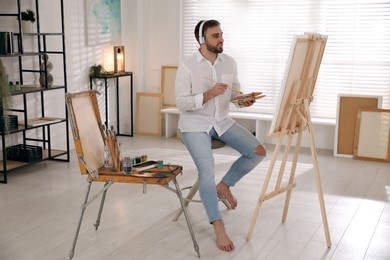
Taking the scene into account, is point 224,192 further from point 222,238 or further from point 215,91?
point 215,91

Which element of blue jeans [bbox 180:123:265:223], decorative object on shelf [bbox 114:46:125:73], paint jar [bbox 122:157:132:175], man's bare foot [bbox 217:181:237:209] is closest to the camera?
paint jar [bbox 122:157:132:175]

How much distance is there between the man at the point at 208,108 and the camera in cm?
340

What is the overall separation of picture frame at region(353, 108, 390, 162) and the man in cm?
237

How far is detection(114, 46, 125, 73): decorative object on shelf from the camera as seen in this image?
6.62 m

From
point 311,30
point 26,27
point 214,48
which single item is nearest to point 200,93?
point 214,48

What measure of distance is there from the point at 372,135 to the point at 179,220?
9.12 ft

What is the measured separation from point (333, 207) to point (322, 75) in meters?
2.41

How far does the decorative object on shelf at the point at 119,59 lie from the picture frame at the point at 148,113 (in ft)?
1.44

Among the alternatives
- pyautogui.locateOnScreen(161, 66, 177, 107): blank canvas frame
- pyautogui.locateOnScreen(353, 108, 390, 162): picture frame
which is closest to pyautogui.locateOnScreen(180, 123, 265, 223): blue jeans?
pyautogui.locateOnScreen(353, 108, 390, 162): picture frame

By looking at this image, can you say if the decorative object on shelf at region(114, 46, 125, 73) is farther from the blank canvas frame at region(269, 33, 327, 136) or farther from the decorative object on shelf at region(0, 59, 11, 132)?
the blank canvas frame at region(269, 33, 327, 136)

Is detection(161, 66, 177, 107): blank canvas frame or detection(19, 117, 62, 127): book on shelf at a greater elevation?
detection(161, 66, 177, 107): blank canvas frame

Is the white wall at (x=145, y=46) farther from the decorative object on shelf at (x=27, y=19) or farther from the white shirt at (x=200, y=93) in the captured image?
the white shirt at (x=200, y=93)

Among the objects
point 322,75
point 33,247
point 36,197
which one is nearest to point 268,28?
point 322,75

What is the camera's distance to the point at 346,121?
5.79 metres
